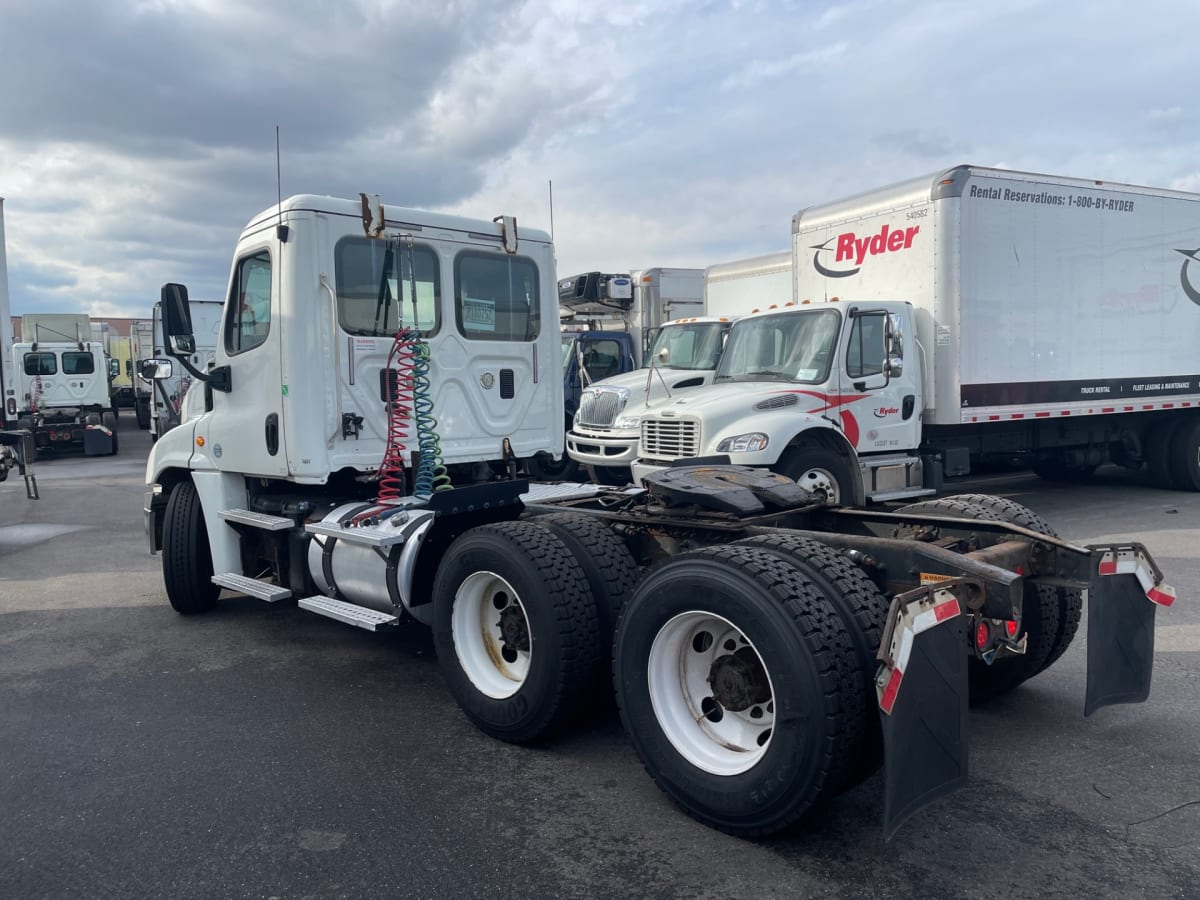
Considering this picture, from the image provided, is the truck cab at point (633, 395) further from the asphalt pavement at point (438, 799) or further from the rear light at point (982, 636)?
the rear light at point (982, 636)

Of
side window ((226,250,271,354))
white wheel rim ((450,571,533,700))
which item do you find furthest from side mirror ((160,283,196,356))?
white wheel rim ((450,571,533,700))

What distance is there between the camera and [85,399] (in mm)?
22938

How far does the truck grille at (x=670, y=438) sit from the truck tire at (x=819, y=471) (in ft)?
2.71


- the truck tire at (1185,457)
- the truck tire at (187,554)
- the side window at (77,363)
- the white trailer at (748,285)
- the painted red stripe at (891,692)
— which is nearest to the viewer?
the painted red stripe at (891,692)

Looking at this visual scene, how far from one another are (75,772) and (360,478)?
2342 millimetres

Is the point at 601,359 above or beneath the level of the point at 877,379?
above

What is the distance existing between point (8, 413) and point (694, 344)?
921cm

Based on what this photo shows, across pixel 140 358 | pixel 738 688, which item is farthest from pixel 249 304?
pixel 140 358

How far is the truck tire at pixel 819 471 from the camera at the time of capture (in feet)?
28.8

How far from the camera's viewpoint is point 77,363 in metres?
23.3

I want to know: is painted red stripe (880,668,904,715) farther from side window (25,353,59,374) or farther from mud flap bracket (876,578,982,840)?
side window (25,353,59,374)

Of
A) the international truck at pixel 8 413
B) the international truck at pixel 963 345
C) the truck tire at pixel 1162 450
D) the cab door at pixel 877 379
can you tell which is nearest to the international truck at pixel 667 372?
the international truck at pixel 963 345

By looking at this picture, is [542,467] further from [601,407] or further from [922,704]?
→ [922,704]

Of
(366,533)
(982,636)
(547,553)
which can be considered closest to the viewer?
(982,636)
